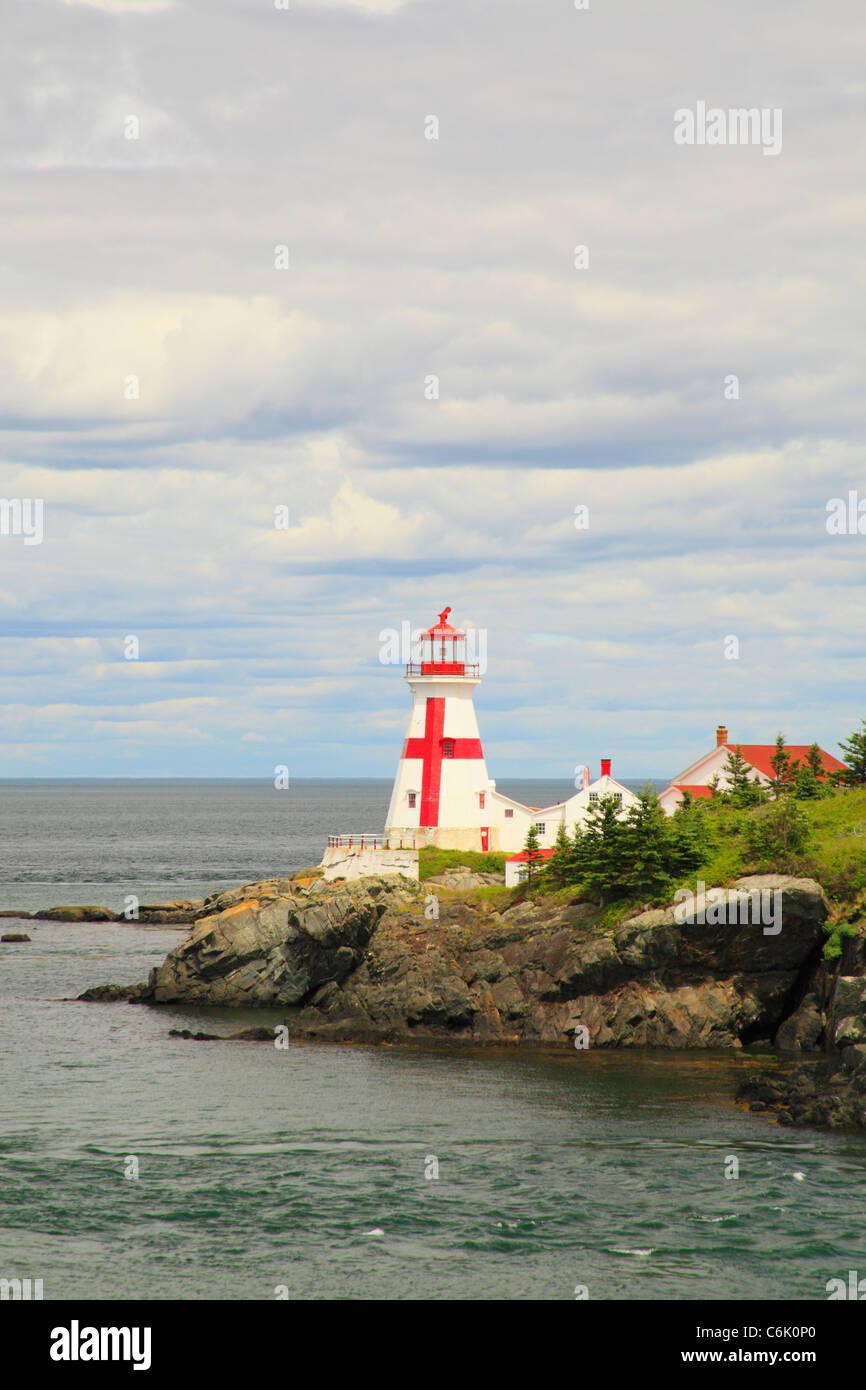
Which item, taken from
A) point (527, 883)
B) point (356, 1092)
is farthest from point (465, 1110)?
point (527, 883)

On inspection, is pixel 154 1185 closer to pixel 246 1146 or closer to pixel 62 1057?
pixel 246 1146

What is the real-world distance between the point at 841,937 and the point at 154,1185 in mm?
22803

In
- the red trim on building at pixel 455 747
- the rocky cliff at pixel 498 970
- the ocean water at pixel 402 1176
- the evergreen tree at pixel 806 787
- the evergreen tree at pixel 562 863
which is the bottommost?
the ocean water at pixel 402 1176

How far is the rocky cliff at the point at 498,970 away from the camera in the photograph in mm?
44188

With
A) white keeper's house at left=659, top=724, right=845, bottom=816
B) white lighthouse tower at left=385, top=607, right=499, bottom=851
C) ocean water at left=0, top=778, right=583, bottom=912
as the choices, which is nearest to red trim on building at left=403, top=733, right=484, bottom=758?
white lighthouse tower at left=385, top=607, right=499, bottom=851

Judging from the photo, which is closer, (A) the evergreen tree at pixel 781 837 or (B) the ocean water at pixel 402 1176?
(B) the ocean water at pixel 402 1176

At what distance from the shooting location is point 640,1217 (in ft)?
93.0

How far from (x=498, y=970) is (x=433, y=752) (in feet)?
58.5

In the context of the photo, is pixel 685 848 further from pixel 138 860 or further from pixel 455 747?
pixel 138 860

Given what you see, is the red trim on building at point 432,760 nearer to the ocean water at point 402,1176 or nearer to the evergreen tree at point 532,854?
the evergreen tree at point 532,854

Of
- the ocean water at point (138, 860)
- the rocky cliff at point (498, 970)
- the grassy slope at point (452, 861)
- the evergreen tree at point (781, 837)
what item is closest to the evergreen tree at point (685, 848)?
the evergreen tree at point (781, 837)

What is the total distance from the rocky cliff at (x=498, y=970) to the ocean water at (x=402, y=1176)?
1.94m

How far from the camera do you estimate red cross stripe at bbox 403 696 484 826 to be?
6400 cm
